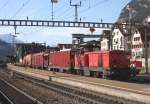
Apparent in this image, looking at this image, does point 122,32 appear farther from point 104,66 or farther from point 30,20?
point 104,66

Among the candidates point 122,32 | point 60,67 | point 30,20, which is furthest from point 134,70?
point 122,32

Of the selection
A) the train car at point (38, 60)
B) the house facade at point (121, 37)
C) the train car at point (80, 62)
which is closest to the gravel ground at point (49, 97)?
the train car at point (80, 62)

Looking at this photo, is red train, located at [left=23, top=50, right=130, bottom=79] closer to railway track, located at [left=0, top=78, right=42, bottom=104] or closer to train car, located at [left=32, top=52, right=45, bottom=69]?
railway track, located at [left=0, top=78, right=42, bottom=104]

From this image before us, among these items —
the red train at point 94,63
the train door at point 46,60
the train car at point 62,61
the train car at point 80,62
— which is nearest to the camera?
the red train at point 94,63

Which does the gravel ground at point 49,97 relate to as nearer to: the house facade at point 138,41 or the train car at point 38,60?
the train car at point 38,60

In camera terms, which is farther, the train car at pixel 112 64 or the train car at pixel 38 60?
the train car at pixel 38 60

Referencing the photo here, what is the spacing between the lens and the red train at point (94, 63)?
41281mm

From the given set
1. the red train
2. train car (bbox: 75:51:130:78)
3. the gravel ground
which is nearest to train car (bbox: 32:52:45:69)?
the red train

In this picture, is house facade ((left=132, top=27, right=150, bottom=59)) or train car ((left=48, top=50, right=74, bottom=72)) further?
house facade ((left=132, top=27, right=150, bottom=59))

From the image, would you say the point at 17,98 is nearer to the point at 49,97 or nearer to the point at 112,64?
the point at 49,97

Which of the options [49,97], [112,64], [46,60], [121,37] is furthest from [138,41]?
[49,97]

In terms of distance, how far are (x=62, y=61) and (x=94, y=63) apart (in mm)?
14907

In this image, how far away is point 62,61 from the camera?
5972 centimetres

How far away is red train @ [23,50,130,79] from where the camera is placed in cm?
4128
